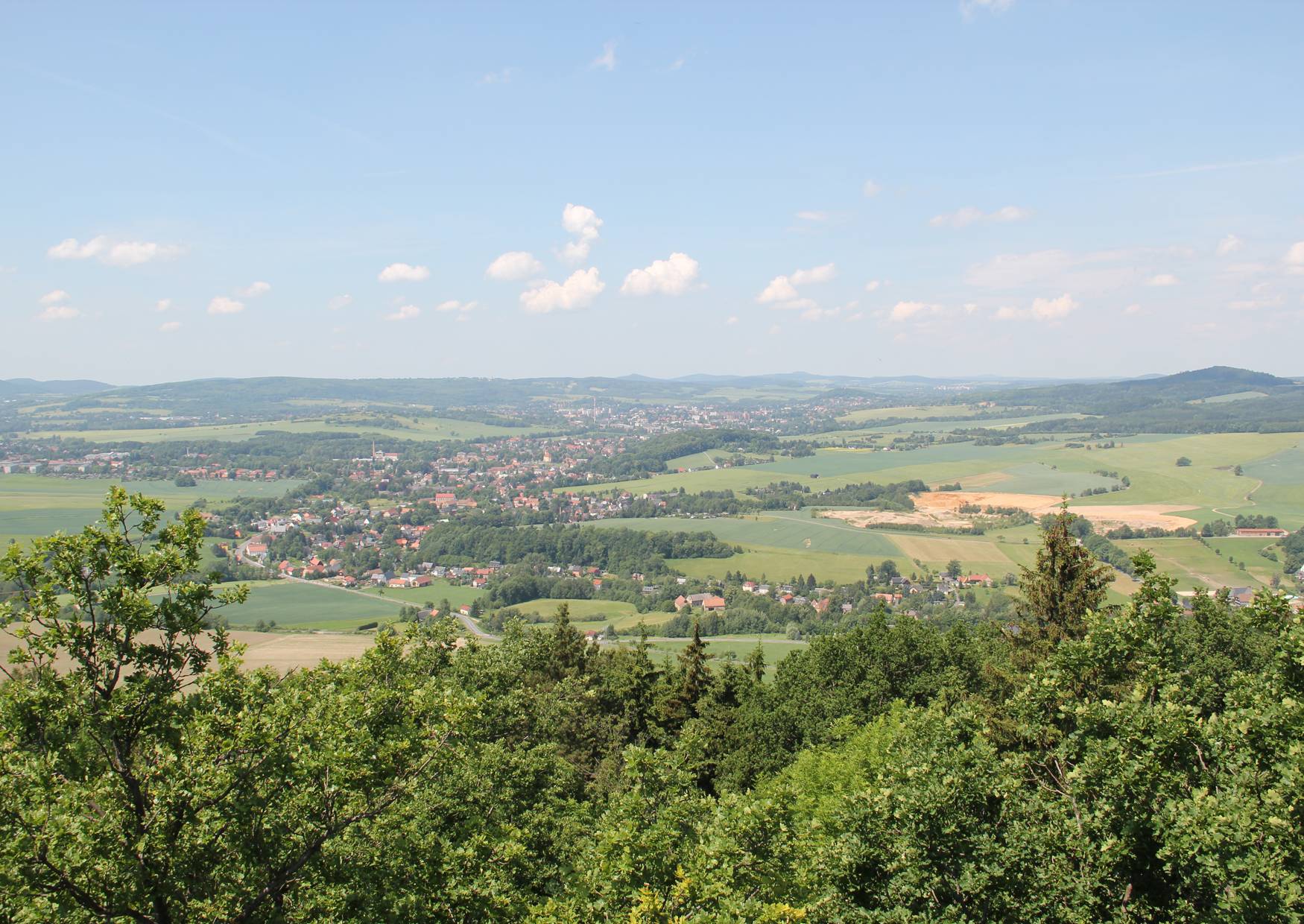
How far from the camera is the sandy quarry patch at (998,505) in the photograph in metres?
102

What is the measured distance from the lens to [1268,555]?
82.1 m

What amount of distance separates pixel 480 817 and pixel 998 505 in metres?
118

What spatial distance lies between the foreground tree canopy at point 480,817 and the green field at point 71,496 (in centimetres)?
8162

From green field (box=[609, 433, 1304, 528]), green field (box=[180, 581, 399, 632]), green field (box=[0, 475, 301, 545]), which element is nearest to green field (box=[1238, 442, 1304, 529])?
green field (box=[609, 433, 1304, 528])

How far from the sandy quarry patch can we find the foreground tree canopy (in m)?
97.0

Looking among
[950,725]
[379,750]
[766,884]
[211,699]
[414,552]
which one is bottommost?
[414,552]

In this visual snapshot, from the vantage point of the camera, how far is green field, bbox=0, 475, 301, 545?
317 feet

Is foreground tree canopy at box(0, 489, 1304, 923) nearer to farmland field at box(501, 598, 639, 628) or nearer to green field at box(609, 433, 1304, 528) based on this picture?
farmland field at box(501, 598, 639, 628)

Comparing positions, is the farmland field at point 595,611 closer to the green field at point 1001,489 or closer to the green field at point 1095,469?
the green field at point 1001,489

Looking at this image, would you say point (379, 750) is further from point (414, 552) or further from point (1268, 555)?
point (414, 552)

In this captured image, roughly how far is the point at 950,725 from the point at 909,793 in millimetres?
3802

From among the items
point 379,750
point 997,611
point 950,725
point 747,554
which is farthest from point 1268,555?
point 379,750

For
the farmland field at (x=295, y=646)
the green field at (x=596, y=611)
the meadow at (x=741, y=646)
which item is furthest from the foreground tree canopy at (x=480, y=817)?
the green field at (x=596, y=611)

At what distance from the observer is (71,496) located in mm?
120625
